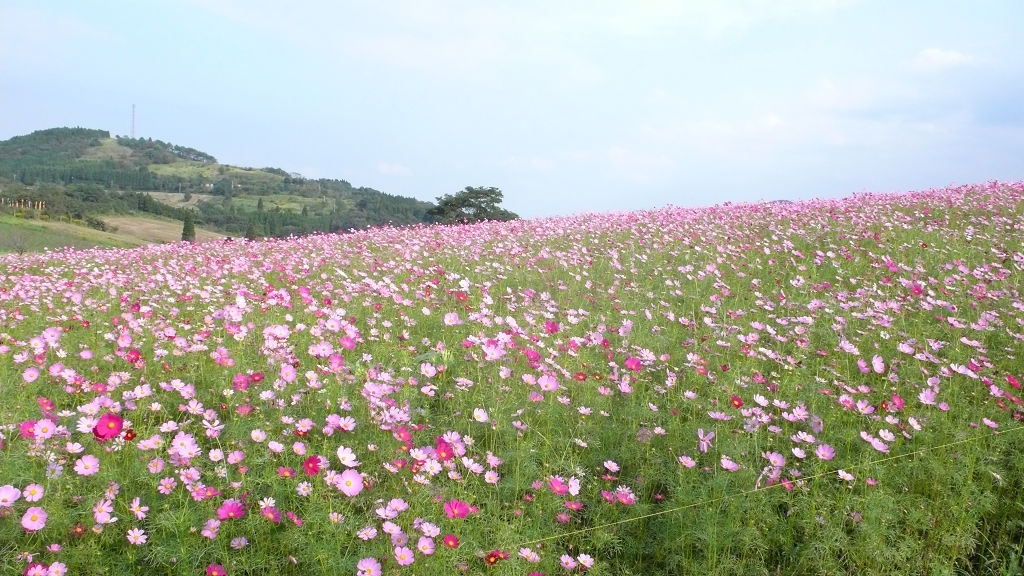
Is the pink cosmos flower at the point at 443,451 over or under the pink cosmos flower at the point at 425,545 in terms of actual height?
over

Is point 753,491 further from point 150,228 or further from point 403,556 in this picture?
point 150,228

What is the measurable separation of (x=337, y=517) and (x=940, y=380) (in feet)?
13.1

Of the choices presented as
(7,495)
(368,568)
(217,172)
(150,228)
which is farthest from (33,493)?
(217,172)

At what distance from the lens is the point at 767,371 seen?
429 centimetres

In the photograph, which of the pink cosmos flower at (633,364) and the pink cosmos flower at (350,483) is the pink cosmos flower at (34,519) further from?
the pink cosmos flower at (633,364)

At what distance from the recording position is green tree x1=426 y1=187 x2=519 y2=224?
105ft

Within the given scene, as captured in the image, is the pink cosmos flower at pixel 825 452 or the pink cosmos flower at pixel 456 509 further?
the pink cosmos flower at pixel 825 452

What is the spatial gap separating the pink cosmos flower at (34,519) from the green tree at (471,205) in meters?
29.7

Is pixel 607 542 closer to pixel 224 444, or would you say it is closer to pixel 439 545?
pixel 439 545

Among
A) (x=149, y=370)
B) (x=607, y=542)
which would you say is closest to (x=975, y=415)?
(x=607, y=542)

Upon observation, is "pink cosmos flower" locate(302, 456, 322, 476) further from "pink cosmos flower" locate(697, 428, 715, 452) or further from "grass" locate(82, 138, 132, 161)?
"grass" locate(82, 138, 132, 161)

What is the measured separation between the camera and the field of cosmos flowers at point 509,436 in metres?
2.24

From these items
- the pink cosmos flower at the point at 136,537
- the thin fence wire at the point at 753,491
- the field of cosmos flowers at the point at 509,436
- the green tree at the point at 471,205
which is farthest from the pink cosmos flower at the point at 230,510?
the green tree at the point at 471,205

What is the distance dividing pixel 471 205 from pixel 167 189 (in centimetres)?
11814
